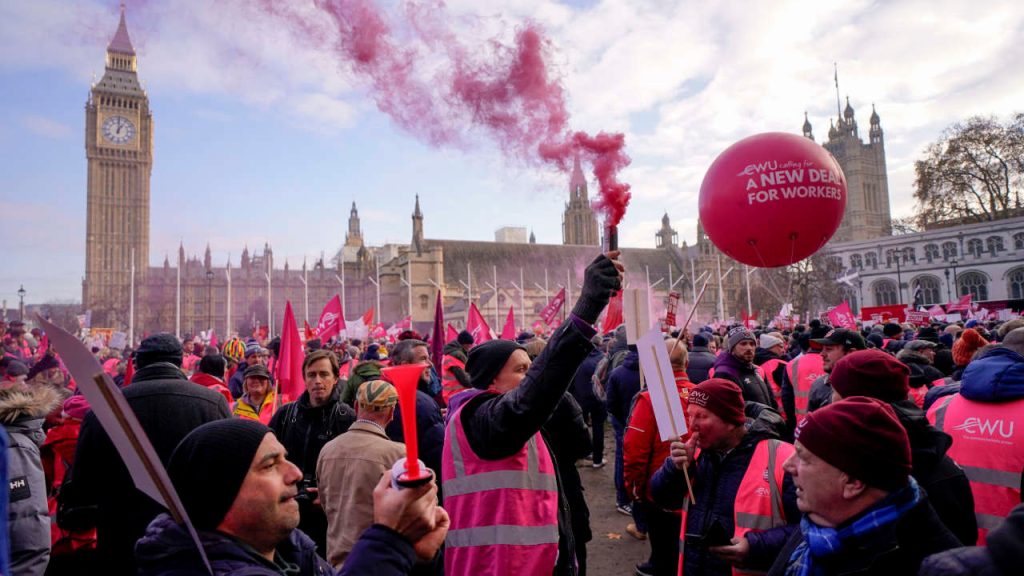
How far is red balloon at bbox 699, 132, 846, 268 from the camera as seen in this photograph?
4.95 metres

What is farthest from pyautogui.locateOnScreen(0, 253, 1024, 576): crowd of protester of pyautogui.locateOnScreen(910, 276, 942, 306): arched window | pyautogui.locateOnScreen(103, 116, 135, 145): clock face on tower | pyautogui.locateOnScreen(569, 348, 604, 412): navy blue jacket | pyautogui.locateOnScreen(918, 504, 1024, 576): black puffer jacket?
pyautogui.locateOnScreen(103, 116, 135, 145): clock face on tower

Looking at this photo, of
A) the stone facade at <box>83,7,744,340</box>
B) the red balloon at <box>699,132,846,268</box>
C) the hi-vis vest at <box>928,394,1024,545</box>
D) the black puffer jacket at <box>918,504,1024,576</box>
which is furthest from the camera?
the stone facade at <box>83,7,744,340</box>

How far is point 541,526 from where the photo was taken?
8.87 ft

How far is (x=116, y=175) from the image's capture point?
276ft

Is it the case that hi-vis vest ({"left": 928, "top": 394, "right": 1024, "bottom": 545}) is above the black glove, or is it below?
below

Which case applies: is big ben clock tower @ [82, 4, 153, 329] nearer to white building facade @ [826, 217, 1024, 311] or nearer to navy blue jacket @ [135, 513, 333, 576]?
white building facade @ [826, 217, 1024, 311]

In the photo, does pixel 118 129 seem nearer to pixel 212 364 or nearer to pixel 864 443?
pixel 212 364

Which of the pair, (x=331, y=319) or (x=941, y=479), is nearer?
(x=941, y=479)

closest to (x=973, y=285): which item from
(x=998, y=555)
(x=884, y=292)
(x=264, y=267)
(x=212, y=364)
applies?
(x=884, y=292)

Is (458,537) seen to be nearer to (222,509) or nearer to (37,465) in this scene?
(222,509)

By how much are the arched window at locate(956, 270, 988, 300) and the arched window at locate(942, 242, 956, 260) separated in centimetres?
189

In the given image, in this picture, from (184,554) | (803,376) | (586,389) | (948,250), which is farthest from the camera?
(948,250)

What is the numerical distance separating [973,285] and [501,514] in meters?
58.6

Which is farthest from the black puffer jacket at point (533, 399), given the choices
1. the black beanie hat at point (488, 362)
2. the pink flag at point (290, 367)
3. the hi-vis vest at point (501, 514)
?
the pink flag at point (290, 367)
